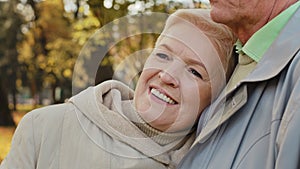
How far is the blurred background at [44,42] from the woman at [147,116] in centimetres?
222

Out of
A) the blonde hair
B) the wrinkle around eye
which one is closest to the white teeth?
the wrinkle around eye

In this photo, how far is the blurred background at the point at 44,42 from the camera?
5945mm

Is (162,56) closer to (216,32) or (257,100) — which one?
(216,32)

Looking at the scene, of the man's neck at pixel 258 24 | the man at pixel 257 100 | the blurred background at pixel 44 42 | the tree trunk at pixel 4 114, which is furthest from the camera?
the tree trunk at pixel 4 114

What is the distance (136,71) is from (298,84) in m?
0.67

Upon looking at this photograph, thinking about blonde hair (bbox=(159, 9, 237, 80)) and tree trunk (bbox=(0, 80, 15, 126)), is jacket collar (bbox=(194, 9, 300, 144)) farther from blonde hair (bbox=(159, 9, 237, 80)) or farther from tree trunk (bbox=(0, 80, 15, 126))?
tree trunk (bbox=(0, 80, 15, 126))

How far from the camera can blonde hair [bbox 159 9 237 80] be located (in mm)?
1677

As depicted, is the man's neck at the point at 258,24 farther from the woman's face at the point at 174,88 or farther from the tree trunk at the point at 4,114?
the tree trunk at the point at 4,114

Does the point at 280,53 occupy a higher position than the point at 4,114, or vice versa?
the point at 280,53

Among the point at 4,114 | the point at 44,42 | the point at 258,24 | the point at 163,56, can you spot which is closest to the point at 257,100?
the point at 258,24

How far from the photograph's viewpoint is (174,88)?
5.34 feet

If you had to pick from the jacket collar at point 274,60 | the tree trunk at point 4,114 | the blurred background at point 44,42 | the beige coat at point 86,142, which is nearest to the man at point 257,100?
the jacket collar at point 274,60

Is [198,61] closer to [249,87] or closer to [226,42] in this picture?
[226,42]

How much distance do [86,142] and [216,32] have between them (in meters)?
0.53
